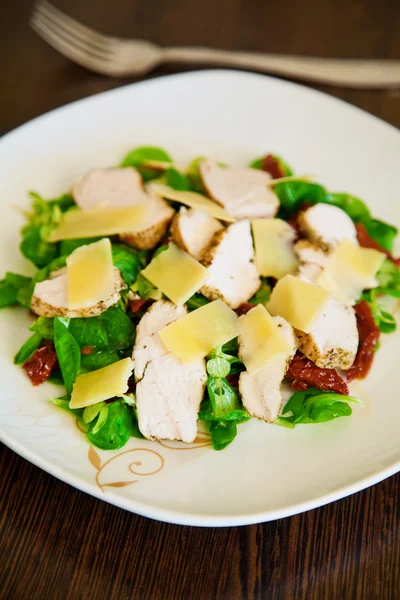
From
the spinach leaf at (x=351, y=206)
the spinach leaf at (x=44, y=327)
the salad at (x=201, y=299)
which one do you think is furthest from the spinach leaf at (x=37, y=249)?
the spinach leaf at (x=351, y=206)

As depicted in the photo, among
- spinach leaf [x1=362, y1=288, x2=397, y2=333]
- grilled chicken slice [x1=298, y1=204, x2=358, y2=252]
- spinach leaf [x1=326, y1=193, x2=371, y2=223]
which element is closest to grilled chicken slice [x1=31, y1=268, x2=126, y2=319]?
grilled chicken slice [x1=298, y1=204, x2=358, y2=252]

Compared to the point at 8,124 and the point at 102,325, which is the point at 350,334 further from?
the point at 8,124

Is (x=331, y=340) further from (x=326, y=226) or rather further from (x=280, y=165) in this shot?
(x=280, y=165)

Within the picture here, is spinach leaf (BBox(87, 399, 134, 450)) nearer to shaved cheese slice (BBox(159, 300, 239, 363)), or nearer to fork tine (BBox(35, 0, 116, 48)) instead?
shaved cheese slice (BBox(159, 300, 239, 363))

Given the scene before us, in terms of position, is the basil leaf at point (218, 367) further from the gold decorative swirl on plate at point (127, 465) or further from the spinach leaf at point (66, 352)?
the spinach leaf at point (66, 352)

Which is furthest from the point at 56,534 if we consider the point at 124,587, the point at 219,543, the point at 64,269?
the point at 64,269
